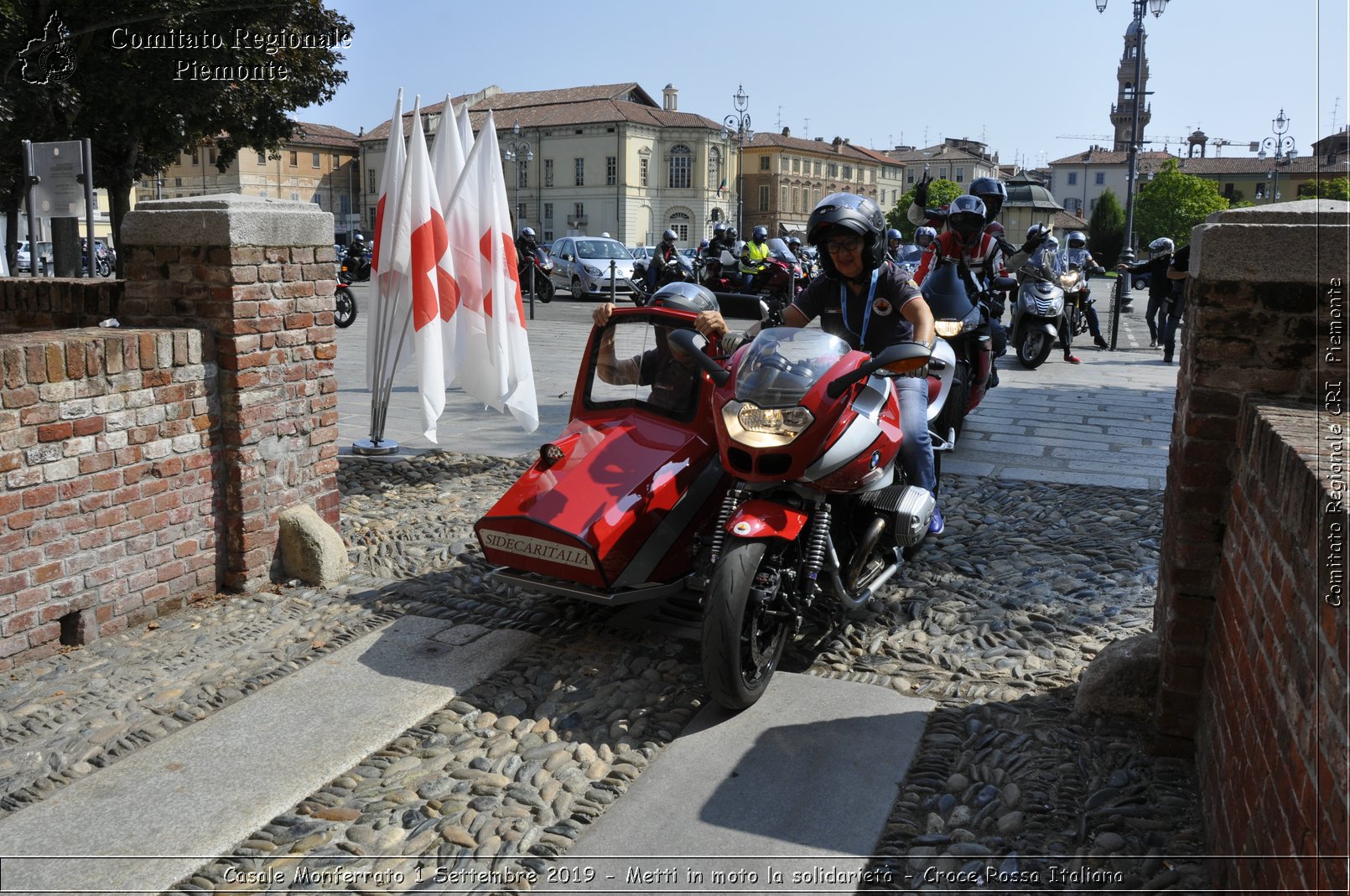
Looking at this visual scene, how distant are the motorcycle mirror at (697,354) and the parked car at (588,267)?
866 inches

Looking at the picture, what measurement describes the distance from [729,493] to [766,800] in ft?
3.84

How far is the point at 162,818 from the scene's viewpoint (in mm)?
3018

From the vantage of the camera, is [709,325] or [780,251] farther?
[780,251]

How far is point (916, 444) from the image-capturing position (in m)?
4.57

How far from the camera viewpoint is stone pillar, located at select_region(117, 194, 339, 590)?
4766 millimetres

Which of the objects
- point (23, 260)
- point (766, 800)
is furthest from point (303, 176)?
point (766, 800)

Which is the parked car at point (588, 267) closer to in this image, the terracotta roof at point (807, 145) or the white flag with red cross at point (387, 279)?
the white flag with red cross at point (387, 279)

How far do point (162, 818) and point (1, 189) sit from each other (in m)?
27.2

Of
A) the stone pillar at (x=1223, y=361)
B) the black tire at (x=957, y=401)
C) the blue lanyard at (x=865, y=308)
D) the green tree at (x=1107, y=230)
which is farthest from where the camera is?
the green tree at (x=1107, y=230)

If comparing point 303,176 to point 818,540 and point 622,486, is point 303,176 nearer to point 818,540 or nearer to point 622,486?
point 622,486

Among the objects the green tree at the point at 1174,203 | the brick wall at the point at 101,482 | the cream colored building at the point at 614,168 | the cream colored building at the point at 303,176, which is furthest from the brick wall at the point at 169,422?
the green tree at the point at 1174,203

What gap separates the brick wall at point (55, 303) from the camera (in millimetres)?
5445

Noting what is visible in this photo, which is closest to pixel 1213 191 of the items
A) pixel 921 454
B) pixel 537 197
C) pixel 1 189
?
pixel 537 197

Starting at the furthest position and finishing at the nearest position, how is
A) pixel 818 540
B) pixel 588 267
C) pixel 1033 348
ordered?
1. pixel 588 267
2. pixel 1033 348
3. pixel 818 540
